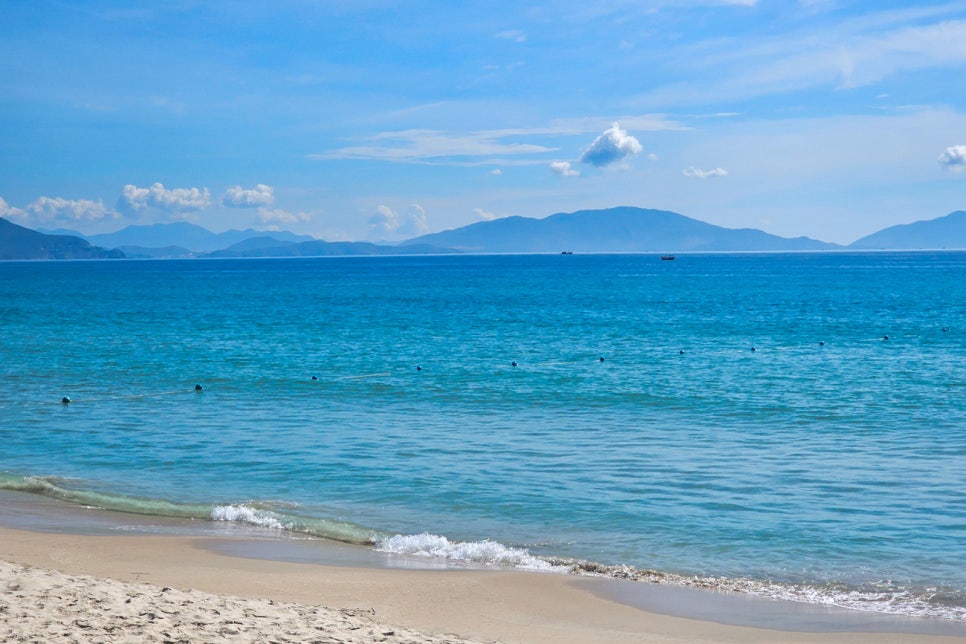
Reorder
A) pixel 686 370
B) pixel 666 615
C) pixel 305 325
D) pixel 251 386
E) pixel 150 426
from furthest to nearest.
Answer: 1. pixel 305 325
2. pixel 686 370
3. pixel 251 386
4. pixel 150 426
5. pixel 666 615

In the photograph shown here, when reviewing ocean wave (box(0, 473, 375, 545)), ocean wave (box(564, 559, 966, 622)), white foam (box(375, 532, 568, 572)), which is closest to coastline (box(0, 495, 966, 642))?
ocean wave (box(564, 559, 966, 622))

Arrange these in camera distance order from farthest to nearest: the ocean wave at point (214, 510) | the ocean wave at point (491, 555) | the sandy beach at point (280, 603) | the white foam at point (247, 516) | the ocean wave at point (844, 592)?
the white foam at point (247, 516)
the ocean wave at point (214, 510)
the ocean wave at point (491, 555)
the ocean wave at point (844, 592)
the sandy beach at point (280, 603)

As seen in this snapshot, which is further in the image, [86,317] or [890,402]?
[86,317]

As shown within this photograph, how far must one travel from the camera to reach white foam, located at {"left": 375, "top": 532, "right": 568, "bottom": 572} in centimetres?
1465

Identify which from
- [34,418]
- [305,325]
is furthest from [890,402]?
[305,325]

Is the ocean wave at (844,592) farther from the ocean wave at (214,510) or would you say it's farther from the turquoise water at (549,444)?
the ocean wave at (214,510)

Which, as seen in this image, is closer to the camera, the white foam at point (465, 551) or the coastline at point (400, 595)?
the coastline at point (400, 595)

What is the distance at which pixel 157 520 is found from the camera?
1730cm

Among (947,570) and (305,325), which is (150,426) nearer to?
(947,570)

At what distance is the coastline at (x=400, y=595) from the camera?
11.2 meters

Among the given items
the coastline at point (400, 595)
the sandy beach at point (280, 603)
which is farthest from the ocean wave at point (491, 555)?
the sandy beach at point (280, 603)

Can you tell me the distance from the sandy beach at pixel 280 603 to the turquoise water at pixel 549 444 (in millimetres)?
1699

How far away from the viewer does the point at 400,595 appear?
12773 millimetres

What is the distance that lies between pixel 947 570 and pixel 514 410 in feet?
52.7
